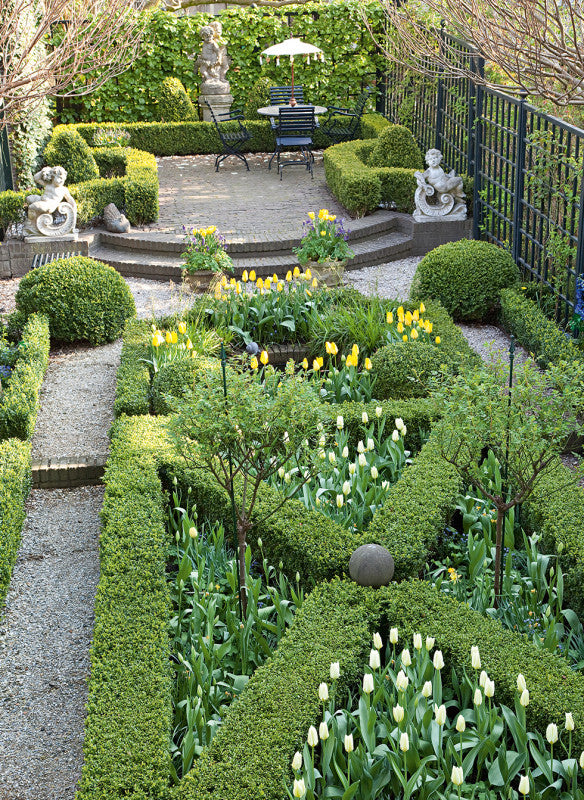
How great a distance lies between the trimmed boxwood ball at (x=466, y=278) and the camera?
9.04 m

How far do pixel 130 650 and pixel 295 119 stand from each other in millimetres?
12455

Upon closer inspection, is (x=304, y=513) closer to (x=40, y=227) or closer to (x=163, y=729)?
(x=163, y=729)

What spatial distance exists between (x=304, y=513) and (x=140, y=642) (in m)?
1.34

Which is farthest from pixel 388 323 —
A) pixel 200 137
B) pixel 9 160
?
pixel 200 137

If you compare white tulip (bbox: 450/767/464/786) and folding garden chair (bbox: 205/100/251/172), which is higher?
folding garden chair (bbox: 205/100/251/172)

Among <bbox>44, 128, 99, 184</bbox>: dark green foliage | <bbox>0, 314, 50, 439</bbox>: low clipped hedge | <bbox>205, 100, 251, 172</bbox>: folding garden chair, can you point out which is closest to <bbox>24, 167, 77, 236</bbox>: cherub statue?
<bbox>44, 128, 99, 184</bbox>: dark green foliage

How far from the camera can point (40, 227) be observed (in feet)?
37.3

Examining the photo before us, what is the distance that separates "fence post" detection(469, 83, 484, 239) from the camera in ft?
36.1

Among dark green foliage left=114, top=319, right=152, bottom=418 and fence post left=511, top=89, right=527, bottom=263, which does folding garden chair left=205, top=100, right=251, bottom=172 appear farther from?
dark green foliage left=114, top=319, right=152, bottom=418

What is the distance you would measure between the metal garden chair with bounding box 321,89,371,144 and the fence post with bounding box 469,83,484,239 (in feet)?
16.1

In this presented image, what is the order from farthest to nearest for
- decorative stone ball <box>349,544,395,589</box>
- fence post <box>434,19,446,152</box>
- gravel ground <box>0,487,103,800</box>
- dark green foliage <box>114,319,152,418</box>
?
fence post <box>434,19,446,152</box>
dark green foliage <box>114,319,152,418</box>
decorative stone ball <box>349,544,395,589</box>
gravel ground <box>0,487,103,800</box>

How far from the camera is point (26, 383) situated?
278 inches

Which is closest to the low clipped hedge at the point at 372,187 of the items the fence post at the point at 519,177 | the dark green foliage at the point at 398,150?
the dark green foliage at the point at 398,150

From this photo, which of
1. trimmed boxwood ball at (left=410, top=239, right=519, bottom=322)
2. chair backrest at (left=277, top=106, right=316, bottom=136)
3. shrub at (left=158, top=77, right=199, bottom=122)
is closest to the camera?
trimmed boxwood ball at (left=410, top=239, right=519, bottom=322)
